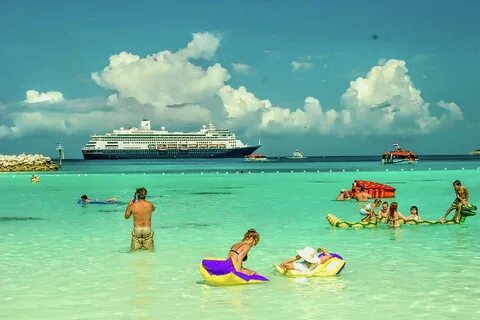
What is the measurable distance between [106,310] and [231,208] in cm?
2184

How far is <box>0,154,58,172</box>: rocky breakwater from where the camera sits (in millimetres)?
97475

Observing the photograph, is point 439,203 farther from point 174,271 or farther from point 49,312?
point 49,312

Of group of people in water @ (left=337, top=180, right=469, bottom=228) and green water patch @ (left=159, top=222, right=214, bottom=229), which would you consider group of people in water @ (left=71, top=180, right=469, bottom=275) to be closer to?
group of people in water @ (left=337, top=180, right=469, bottom=228)

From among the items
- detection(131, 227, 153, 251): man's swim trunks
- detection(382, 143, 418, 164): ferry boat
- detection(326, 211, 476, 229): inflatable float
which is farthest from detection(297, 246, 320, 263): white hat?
detection(382, 143, 418, 164): ferry boat

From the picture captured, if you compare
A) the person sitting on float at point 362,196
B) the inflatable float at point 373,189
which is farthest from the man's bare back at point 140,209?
the inflatable float at point 373,189

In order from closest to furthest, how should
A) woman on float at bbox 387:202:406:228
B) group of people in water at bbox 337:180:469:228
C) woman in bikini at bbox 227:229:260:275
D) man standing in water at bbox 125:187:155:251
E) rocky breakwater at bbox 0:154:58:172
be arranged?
woman in bikini at bbox 227:229:260:275 → man standing in water at bbox 125:187:155:251 → woman on float at bbox 387:202:406:228 → group of people in water at bbox 337:180:469:228 → rocky breakwater at bbox 0:154:58:172

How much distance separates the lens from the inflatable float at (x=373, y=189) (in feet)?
120

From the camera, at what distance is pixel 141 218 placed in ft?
53.1

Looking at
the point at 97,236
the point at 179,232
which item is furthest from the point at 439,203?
the point at 97,236

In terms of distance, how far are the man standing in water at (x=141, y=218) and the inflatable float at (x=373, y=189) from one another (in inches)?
834

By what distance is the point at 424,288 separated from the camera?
12750mm

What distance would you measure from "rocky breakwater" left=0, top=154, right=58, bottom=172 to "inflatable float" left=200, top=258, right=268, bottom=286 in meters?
89.7

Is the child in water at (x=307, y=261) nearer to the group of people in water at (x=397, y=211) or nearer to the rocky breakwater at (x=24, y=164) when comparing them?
the group of people in water at (x=397, y=211)

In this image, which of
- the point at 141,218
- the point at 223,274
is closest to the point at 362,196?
the point at 141,218
